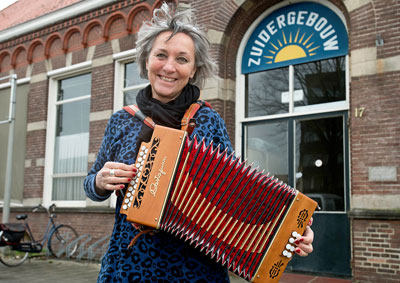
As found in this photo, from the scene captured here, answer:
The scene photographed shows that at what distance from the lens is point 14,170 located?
1142 cm

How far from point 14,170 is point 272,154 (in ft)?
23.4

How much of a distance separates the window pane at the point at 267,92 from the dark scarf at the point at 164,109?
587 cm

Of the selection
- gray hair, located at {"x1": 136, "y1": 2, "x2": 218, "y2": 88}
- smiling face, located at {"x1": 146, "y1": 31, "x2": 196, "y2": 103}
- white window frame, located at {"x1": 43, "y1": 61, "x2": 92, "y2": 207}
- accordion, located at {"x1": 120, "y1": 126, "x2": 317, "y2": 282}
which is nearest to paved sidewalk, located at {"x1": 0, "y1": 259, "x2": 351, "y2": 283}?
white window frame, located at {"x1": 43, "y1": 61, "x2": 92, "y2": 207}

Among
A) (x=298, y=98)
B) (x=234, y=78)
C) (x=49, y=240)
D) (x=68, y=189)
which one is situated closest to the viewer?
(x=298, y=98)

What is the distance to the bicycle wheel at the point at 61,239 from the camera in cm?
948

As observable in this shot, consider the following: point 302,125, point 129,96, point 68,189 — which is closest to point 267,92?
point 302,125

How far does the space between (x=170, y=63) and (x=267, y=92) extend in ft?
20.3

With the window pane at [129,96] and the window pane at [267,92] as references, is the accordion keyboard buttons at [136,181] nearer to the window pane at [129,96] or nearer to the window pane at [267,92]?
the window pane at [267,92]

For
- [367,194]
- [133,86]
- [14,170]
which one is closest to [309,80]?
[367,194]

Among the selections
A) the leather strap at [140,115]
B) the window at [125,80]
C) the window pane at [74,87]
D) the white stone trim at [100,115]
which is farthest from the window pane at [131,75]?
the leather strap at [140,115]

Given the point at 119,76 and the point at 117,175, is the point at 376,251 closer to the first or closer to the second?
the point at 117,175

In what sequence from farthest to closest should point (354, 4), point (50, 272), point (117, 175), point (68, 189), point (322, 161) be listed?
point (68, 189) < point (50, 272) < point (322, 161) < point (354, 4) < point (117, 175)

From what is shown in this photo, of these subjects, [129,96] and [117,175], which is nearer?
[117,175]

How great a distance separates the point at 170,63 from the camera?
211cm
